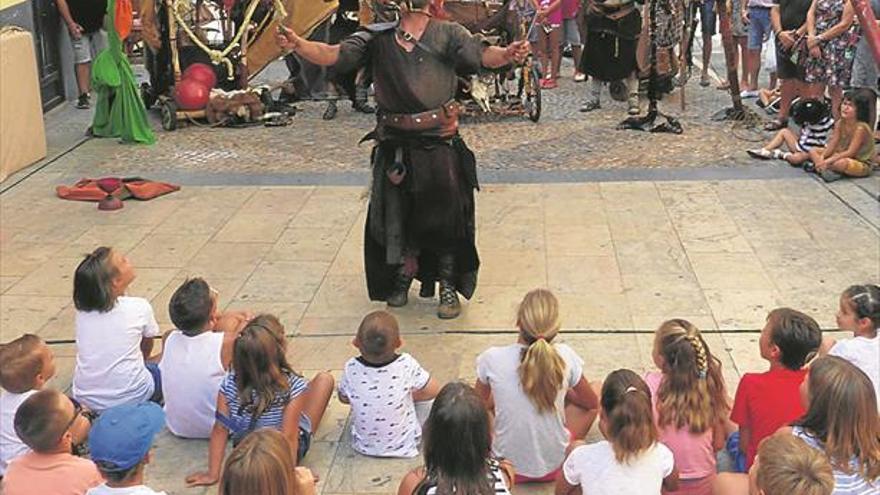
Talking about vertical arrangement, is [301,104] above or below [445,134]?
below

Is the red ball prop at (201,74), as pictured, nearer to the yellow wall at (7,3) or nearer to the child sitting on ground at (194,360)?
the yellow wall at (7,3)

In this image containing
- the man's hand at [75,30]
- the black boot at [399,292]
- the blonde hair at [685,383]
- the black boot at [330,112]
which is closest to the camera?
the blonde hair at [685,383]

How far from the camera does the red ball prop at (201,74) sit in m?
11.3

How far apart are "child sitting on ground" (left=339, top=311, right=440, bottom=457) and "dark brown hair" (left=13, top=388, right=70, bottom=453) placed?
4.14ft

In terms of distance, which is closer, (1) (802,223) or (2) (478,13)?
(1) (802,223)

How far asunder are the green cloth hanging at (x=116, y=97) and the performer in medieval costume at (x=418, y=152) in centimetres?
498

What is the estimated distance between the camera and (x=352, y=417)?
15.7 feet

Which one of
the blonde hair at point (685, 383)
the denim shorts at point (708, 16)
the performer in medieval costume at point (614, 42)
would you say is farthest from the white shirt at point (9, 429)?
the denim shorts at point (708, 16)

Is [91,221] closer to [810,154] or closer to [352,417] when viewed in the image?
[352,417]

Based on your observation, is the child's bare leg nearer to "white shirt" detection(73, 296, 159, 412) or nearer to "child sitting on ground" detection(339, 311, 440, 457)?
"child sitting on ground" detection(339, 311, 440, 457)

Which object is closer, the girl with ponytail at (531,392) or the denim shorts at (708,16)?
the girl with ponytail at (531,392)

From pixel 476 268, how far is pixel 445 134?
2.49ft

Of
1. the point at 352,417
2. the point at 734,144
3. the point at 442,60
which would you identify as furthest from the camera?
the point at 734,144

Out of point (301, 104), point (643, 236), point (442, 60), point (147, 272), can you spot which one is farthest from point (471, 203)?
point (301, 104)
